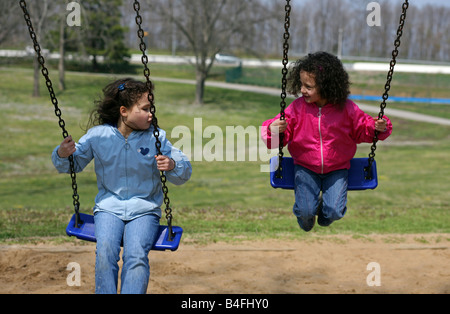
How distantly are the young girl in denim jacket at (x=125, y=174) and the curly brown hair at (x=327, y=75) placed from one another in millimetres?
1205

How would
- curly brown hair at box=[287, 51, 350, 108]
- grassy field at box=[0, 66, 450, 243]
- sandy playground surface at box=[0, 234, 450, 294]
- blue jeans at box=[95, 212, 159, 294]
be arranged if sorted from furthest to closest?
grassy field at box=[0, 66, 450, 243] < sandy playground surface at box=[0, 234, 450, 294] < curly brown hair at box=[287, 51, 350, 108] < blue jeans at box=[95, 212, 159, 294]

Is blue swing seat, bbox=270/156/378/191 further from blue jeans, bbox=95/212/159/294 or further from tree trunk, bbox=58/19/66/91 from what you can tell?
tree trunk, bbox=58/19/66/91

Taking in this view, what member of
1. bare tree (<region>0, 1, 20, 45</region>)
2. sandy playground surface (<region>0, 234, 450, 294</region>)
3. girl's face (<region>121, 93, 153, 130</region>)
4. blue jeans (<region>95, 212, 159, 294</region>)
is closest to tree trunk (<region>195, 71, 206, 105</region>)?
bare tree (<region>0, 1, 20, 45</region>)

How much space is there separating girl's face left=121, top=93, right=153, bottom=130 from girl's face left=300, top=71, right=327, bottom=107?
47.6 inches

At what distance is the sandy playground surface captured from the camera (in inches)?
216

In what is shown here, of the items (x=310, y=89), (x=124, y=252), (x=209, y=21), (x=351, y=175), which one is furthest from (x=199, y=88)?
(x=124, y=252)

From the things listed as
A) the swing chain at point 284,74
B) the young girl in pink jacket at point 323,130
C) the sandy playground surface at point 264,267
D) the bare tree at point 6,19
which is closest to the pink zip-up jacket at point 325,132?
the young girl in pink jacket at point 323,130

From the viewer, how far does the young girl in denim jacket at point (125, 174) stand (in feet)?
11.4

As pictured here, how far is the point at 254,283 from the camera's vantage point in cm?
562

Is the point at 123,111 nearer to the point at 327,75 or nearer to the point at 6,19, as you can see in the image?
the point at 327,75

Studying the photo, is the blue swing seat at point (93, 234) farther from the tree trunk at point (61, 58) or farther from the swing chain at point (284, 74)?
the tree trunk at point (61, 58)

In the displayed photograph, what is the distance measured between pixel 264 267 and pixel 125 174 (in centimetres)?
287

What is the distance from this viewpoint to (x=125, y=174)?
12.1ft

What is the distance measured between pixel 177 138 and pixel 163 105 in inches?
296
